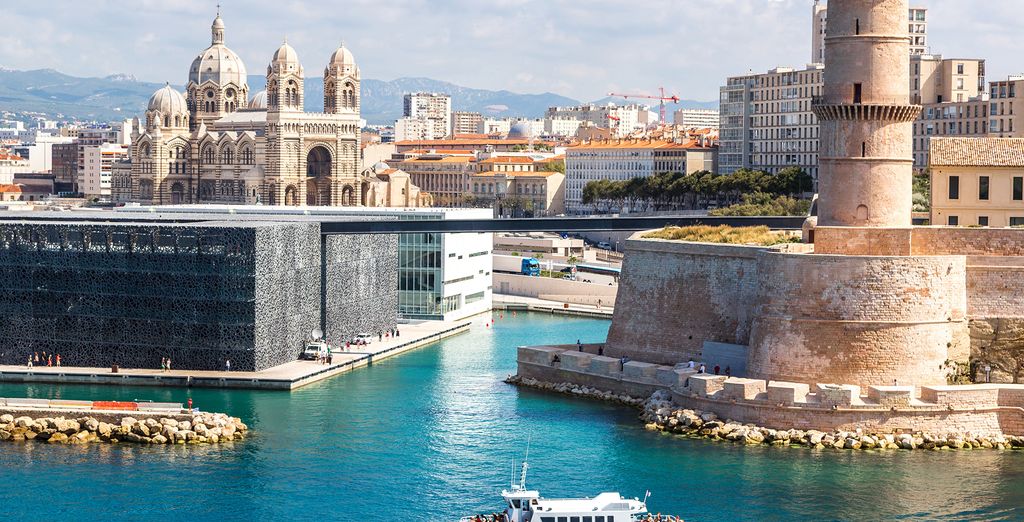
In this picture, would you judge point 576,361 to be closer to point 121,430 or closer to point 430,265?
point 121,430

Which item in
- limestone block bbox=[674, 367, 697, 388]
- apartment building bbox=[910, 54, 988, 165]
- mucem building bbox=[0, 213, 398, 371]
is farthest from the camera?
apartment building bbox=[910, 54, 988, 165]

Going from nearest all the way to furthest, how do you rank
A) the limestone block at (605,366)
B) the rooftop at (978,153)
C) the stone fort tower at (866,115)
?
the stone fort tower at (866,115), the rooftop at (978,153), the limestone block at (605,366)

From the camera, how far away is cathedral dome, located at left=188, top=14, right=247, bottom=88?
147 m

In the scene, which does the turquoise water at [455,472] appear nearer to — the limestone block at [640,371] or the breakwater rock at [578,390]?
the breakwater rock at [578,390]

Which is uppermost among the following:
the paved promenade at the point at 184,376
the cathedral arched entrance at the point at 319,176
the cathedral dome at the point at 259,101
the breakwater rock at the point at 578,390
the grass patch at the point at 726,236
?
the cathedral dome at the point at 259,101

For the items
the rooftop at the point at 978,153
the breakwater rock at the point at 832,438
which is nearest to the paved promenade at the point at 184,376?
the breakwater rock at the point at 832,438

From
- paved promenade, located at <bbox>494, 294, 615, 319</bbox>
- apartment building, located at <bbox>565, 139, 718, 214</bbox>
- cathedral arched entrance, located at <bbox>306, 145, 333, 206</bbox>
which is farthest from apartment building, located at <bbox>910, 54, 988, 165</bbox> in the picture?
Answer: cathedral arched entrance, located at <bbox>306, 145, 333, 206</bbox>

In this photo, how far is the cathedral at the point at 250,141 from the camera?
134m

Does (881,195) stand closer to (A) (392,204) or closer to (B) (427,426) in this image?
(B) (427,426)

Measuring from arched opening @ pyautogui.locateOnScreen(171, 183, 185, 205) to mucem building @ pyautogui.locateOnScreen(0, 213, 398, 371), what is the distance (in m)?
88.7

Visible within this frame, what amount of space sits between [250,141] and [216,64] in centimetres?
1296

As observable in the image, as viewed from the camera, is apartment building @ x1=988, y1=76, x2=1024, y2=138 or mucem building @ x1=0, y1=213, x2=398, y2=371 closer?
mucem building @ x1=0, y1=213, x2=398, y2=371

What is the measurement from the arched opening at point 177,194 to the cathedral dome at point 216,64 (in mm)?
9683

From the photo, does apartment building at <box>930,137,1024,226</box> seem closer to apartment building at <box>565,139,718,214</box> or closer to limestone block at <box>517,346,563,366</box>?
limestone block at <box>517,346,563,366</box>
